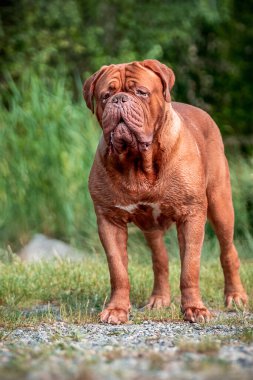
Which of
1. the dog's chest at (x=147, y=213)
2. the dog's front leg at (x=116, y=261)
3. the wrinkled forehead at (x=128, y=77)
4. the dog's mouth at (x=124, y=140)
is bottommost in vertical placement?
the dog's front leg at (x=116, y=261)

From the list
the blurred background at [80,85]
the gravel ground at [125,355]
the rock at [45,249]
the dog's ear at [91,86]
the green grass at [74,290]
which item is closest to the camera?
the gravel ground at [125,355]

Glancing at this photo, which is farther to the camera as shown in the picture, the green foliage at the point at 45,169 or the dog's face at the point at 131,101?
the green foliage at the point at 45,169

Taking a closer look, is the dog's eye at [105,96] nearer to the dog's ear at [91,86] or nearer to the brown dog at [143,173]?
the brown dog at [143,173]

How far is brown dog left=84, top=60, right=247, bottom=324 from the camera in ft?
19.7

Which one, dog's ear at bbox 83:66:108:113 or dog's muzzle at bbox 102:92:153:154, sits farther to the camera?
dog's ear at bbox 83:66:108:113

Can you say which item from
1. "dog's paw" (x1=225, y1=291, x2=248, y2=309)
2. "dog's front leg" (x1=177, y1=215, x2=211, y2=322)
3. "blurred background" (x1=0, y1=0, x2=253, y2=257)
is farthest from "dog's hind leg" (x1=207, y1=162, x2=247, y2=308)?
"blurred background" (x1=0, y1=0, x2=253, y2=257)

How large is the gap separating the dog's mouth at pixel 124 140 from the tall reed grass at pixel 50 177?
4.30 m

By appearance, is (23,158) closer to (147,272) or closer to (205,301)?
(147,272)

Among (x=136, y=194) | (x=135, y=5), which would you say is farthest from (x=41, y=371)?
(x=135, y=5)

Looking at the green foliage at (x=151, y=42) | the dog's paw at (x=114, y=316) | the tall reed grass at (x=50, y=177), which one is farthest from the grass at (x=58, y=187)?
the green foliage at (x=151, y=42)

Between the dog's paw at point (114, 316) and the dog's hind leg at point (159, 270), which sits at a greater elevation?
the dog's paw at point (114, 316)

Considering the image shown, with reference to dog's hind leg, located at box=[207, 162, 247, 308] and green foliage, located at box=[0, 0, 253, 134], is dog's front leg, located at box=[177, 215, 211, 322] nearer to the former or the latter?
dog's hind leg, located at box=[207, 162, 247, 308]

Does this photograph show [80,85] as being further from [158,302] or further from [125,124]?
[125,124]

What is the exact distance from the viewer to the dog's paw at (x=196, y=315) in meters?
5.96
